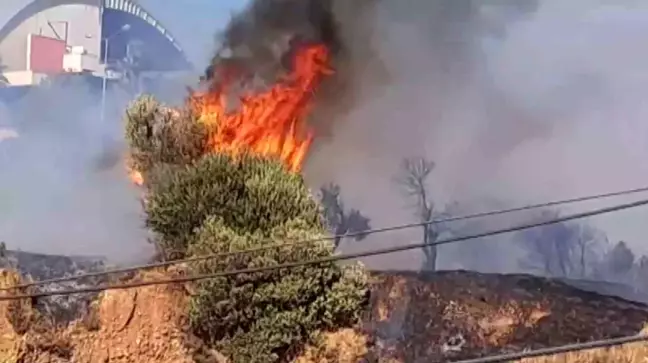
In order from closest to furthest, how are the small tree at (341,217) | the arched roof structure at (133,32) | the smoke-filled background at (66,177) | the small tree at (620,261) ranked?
the small tree at (620,261)
the small tree at (341,217)
the smoke-filled background at (66,177)
the arched roof structure at (133,32)

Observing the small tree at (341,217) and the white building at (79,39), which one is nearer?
the small tree at (341,217)

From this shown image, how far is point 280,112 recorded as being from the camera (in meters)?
16.4

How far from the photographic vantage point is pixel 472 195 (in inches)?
556

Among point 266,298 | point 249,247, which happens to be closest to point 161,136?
point 249,247

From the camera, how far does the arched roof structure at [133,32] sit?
1662 cm

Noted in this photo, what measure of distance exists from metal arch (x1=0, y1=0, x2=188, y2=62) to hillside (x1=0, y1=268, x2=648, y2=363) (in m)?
6.24

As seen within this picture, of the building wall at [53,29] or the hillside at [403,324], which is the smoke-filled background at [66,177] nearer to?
the building wall at [53,29]

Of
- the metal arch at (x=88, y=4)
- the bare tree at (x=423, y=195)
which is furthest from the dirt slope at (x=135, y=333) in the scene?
the metal arch at (x=88, y=4)

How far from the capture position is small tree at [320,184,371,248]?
14.8 m

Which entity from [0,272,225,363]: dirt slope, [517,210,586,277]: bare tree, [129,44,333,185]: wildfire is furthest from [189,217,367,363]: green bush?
[517,210,586,277]: bare tree

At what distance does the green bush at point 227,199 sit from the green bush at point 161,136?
61cm

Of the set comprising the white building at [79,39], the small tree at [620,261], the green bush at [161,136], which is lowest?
the small tree at [620,261]

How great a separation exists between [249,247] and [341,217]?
177 inches

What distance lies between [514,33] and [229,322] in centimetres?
740
